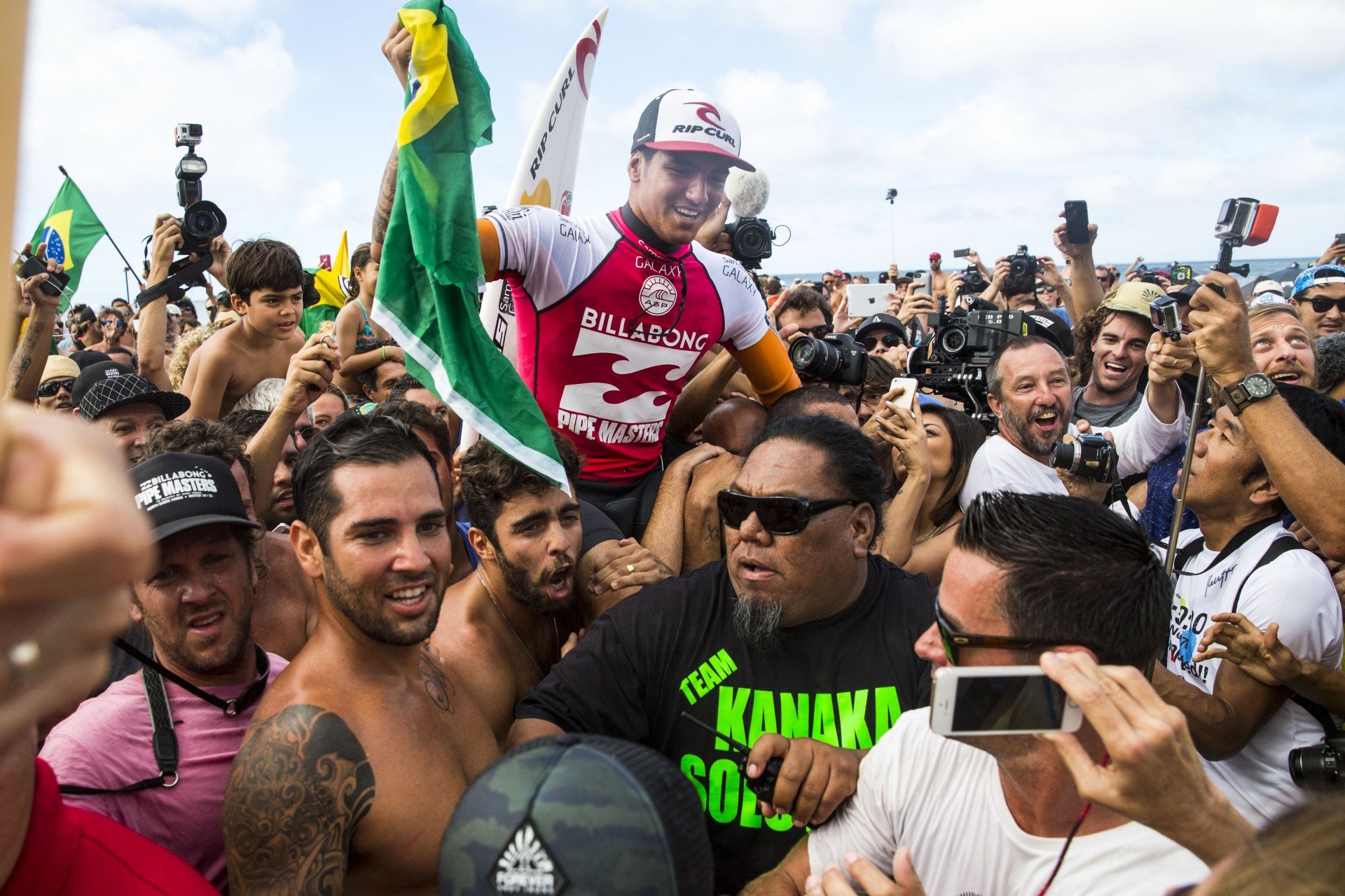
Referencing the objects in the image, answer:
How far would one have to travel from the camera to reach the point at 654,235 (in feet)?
14.1

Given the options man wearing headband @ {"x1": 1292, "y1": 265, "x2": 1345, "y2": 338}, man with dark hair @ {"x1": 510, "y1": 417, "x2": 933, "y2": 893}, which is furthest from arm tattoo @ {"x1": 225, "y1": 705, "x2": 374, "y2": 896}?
man wearing headband @ {"x1": 1292, "y1": 265, "x2": 1345, "y2": 338}

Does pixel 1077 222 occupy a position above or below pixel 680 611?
above

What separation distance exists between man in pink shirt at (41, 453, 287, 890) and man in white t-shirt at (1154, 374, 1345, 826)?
268cm

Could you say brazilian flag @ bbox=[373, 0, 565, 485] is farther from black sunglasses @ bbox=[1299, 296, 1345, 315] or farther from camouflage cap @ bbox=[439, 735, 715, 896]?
black sunglasses @ bbox=[1299, 296, 1345, 315]

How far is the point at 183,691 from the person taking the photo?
2.66 metres

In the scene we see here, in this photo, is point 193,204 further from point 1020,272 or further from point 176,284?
point 1020,272

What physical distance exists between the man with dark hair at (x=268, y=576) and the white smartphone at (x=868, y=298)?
6270 millimetres

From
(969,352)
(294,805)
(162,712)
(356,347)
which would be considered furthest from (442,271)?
(356,347)

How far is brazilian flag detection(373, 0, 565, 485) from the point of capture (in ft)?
11.3

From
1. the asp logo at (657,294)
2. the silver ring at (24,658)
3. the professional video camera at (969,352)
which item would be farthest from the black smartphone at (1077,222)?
the silver ring at (24,658)

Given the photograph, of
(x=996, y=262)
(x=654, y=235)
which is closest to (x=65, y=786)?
(x=654, y=235)

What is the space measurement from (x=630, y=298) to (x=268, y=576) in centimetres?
181

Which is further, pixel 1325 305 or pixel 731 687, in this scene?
pixel 1325 305

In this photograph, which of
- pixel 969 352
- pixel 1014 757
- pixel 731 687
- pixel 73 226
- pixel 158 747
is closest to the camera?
pixel 1014 757
